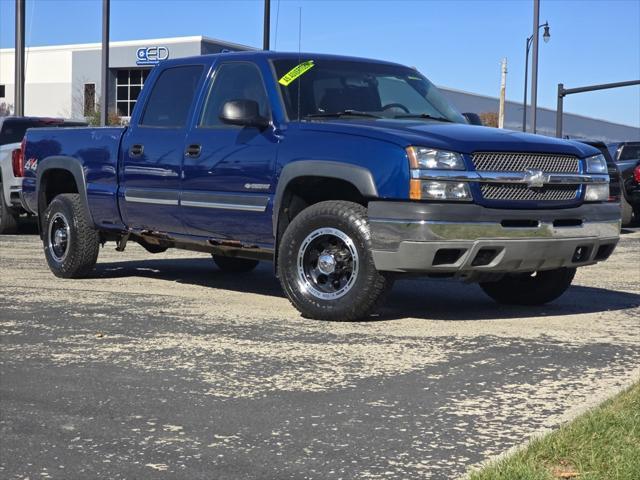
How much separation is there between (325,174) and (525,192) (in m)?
1.32

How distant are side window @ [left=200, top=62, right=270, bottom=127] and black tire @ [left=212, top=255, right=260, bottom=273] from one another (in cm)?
261

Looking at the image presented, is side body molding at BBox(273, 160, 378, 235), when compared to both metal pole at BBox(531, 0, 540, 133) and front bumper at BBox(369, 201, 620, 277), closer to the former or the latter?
front bumper at BBox(369, 201, 620, 277)

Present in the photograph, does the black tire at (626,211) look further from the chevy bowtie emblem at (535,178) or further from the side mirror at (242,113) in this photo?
the side mirror at (242,113)

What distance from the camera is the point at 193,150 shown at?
26.2 feet

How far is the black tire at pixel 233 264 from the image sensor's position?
415 inches

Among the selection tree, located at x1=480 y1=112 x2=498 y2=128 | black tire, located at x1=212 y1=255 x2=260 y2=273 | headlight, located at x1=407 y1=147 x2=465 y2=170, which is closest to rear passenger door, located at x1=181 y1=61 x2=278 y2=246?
headlight, located at x1=407 y1=147 x2=465 y2=170

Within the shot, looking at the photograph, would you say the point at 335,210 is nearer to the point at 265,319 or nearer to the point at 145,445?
the point at 265,319

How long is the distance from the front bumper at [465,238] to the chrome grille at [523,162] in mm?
281

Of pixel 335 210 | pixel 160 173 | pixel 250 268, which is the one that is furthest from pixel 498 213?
pixel 250 268

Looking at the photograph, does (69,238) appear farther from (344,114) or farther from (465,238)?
(465,238)

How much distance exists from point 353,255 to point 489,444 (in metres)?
2.97

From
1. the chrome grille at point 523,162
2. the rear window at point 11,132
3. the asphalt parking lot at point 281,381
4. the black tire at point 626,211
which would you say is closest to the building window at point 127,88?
the rear window at point 11,132

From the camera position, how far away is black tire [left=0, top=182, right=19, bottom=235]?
49.5ft

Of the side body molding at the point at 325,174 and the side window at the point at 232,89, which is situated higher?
the side window at the point at 232,89
